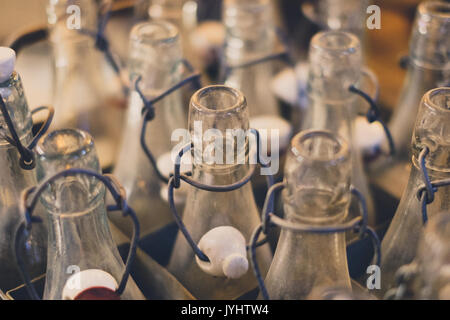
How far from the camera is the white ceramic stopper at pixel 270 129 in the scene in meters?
0.58

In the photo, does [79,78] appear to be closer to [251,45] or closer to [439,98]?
[251,45]

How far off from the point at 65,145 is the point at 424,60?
Result: 35 cm

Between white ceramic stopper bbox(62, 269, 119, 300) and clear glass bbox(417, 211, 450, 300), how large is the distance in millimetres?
198

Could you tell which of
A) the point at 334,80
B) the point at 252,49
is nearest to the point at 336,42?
the point at 334,80

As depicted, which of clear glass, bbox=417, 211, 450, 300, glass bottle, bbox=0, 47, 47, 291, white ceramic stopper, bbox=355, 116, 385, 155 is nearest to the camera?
clear glass, bbox=417, 211, 450, 300

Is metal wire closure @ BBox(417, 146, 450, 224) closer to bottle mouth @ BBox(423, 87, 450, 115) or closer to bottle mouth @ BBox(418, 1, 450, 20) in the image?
bottle mouth @ BBox(423, 87, 450, 115)

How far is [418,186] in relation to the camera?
0.40 metres

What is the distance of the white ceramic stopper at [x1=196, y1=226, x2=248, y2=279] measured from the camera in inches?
15.3

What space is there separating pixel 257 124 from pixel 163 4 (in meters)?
0.25

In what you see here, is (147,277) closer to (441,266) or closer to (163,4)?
(441,266)

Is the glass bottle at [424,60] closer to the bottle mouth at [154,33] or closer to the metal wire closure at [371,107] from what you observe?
the metal wire closure at [371,107]

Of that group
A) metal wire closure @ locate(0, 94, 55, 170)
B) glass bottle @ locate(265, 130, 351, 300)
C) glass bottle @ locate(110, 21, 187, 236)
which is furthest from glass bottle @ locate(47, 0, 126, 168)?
glass bottle @ locate(265, 130, 351, 300)

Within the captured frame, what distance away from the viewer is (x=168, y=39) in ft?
1.62

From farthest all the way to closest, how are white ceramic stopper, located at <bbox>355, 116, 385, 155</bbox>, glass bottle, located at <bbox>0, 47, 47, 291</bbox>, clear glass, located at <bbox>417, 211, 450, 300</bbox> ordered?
white ceramic stopper, located at <bbox>355, 116, 385, 155</bbox> → glass bottle, located at <bbox>0, 47, 47, 291</bbox> → clear glass, located at <bbox>417, 211, 450, 300</bbox>
